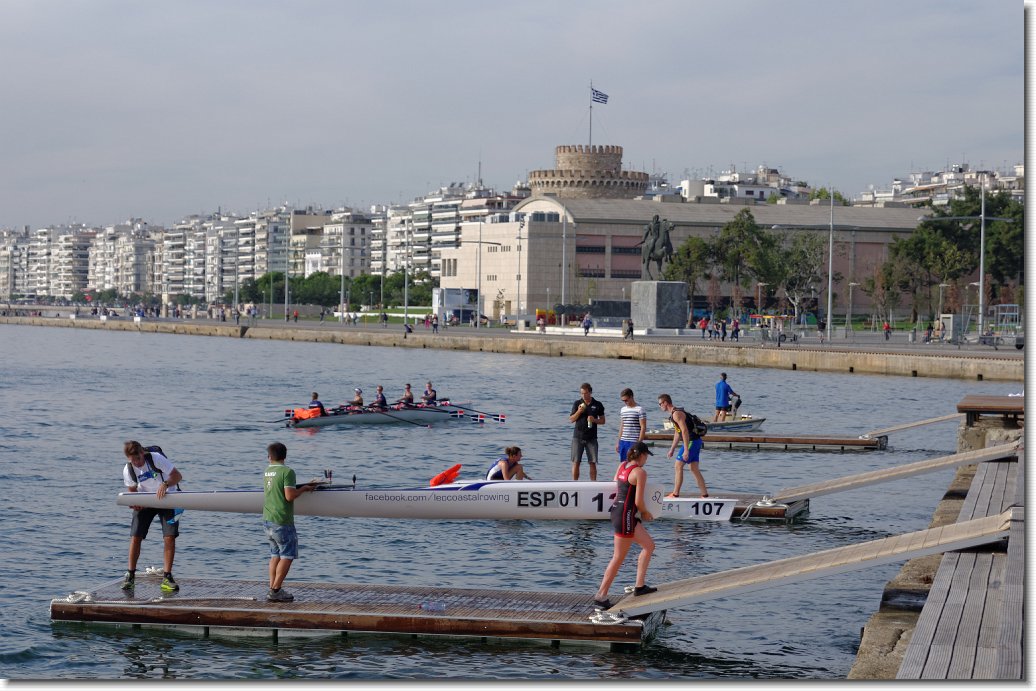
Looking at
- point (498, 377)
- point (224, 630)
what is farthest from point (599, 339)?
point (224, 630)

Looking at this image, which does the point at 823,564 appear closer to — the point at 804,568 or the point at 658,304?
the point at 804,568

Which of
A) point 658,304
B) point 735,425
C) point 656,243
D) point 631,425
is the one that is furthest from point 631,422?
point 658,304

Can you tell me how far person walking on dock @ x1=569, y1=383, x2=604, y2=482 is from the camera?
2395cm

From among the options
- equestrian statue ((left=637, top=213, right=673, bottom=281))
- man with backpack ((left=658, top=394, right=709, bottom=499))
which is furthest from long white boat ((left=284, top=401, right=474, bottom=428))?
equestrian statue ((left=637, top=213, right=673, bottom=281))

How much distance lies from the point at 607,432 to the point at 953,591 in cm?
2799

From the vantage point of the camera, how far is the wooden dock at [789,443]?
35.6 metres

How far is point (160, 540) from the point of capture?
21.7 meters

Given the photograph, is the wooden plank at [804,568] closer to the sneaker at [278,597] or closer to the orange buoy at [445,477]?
the sneaker at [278,597]

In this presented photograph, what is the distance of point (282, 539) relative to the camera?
1510cm

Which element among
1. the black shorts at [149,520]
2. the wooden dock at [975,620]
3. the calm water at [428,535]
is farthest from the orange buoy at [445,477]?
the wooden dock at [975,620]

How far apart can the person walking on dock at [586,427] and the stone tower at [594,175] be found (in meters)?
167

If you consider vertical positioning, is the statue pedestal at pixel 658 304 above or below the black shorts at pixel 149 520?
above

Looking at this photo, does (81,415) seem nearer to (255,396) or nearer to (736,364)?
(255,396)

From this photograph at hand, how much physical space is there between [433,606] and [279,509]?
6.56 ft
